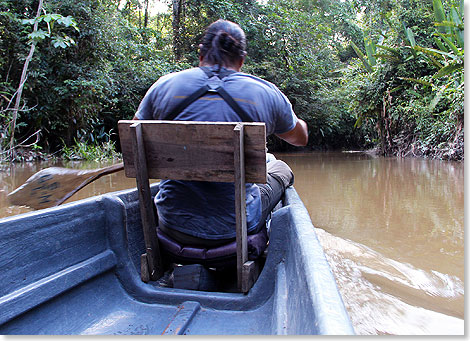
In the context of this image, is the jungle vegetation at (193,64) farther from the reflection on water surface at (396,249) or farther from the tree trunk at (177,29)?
the reflection on water surface at (396,249)

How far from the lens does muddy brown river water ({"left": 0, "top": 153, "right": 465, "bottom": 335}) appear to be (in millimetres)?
1856

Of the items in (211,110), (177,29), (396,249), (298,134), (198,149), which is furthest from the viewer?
(177,29)

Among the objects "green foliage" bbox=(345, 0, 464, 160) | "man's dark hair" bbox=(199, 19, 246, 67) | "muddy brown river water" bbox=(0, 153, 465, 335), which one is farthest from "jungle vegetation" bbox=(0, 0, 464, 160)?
"man's dark hair" bbox=(199, 19, 246, 67)

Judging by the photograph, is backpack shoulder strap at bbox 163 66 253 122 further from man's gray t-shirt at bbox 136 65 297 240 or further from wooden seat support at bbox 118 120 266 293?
wooden seat support at bbox 118 120 266 293

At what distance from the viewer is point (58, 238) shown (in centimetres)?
160

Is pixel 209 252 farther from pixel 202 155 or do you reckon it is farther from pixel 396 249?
pixel 396 249

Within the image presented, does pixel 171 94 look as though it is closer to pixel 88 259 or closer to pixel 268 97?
pixel 268 97

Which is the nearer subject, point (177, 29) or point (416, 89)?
point (416, 89)

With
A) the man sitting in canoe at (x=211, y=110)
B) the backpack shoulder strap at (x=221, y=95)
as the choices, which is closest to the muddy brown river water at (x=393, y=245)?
the man sitting in canoe at (x=211, y=110)

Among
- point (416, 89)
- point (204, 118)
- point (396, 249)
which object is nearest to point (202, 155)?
point (204, 118)

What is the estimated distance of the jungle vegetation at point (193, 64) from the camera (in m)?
7.77

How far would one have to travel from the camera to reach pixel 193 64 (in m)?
13.2

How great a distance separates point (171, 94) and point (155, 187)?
834mm

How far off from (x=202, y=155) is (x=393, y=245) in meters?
1.99
